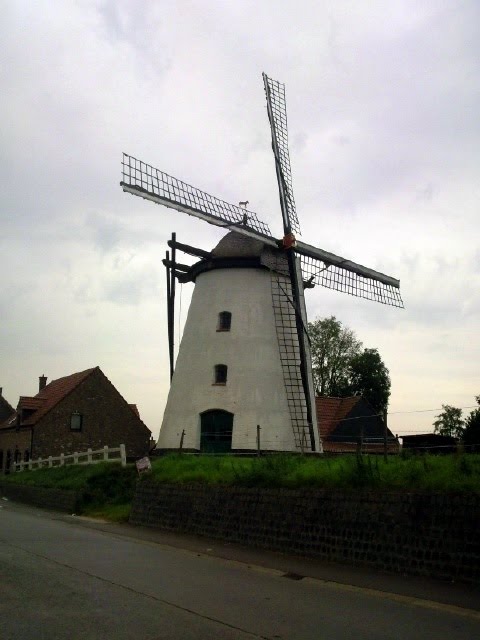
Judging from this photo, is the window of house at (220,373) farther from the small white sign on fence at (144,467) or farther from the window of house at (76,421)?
the window of house at (76,421)

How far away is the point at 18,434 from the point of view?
4422cm

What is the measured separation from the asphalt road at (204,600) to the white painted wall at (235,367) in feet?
36.5

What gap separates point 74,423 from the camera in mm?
43344

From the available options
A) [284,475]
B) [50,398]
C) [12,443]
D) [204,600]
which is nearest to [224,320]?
[284,475]

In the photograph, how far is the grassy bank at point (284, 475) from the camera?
37.3 ft

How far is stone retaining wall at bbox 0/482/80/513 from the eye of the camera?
929 inches

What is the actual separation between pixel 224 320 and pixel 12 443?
84.8 ft

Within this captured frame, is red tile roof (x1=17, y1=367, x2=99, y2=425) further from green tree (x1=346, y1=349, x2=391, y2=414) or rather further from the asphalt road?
the asphalt road

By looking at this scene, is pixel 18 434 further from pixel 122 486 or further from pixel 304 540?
pixel 304 540

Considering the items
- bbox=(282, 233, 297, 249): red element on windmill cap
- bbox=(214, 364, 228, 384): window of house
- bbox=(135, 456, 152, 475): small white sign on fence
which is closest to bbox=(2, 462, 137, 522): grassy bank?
bbox=(135, 456, 152, 475): small white sign on fence

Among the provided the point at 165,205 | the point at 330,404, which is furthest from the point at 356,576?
the point at 330,404

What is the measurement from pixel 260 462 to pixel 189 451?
8.99m

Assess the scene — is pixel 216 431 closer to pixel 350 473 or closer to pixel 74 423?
pixel 350 473

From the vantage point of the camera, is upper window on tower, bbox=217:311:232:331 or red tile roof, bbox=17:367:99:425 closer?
upper window on tower, bbox=217:311:232:331
